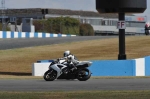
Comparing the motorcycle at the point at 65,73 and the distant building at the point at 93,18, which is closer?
the motorcycle at the point at 65,73

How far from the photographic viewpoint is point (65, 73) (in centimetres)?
2106

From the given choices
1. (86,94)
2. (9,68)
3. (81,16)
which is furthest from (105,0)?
(81,16)

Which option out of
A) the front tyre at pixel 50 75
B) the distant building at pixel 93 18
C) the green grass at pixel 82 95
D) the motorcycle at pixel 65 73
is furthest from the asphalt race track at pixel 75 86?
the distant building at pixel 93 18

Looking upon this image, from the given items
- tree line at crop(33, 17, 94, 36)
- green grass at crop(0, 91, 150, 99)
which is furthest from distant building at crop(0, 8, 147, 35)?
green grass at crop(0, 91, 150, 99)

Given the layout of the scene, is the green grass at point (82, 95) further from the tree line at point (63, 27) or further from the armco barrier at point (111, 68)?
the tree line at point (63, 27)

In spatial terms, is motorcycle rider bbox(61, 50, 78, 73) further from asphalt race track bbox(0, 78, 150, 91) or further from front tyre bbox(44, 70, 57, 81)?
asphalt race track bbox(0, 78, 150, 91)

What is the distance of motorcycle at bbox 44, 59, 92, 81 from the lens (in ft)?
68.1

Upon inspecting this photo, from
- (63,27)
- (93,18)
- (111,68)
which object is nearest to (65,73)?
(111,68)

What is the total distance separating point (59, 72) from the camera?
20984 millimetres

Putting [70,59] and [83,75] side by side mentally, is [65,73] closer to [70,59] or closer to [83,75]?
[70,59]

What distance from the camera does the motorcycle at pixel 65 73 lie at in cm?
2077

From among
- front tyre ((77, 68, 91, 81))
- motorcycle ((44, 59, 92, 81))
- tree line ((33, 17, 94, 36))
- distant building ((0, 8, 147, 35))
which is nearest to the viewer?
front tyre ((77, 68, 91, 81))

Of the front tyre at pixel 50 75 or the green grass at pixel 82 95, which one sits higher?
the green grass at pixel 82 95

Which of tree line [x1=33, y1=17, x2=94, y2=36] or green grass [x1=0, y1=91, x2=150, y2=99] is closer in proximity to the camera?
green grass [x1=0, y1=91, x2=150, y2=99]
